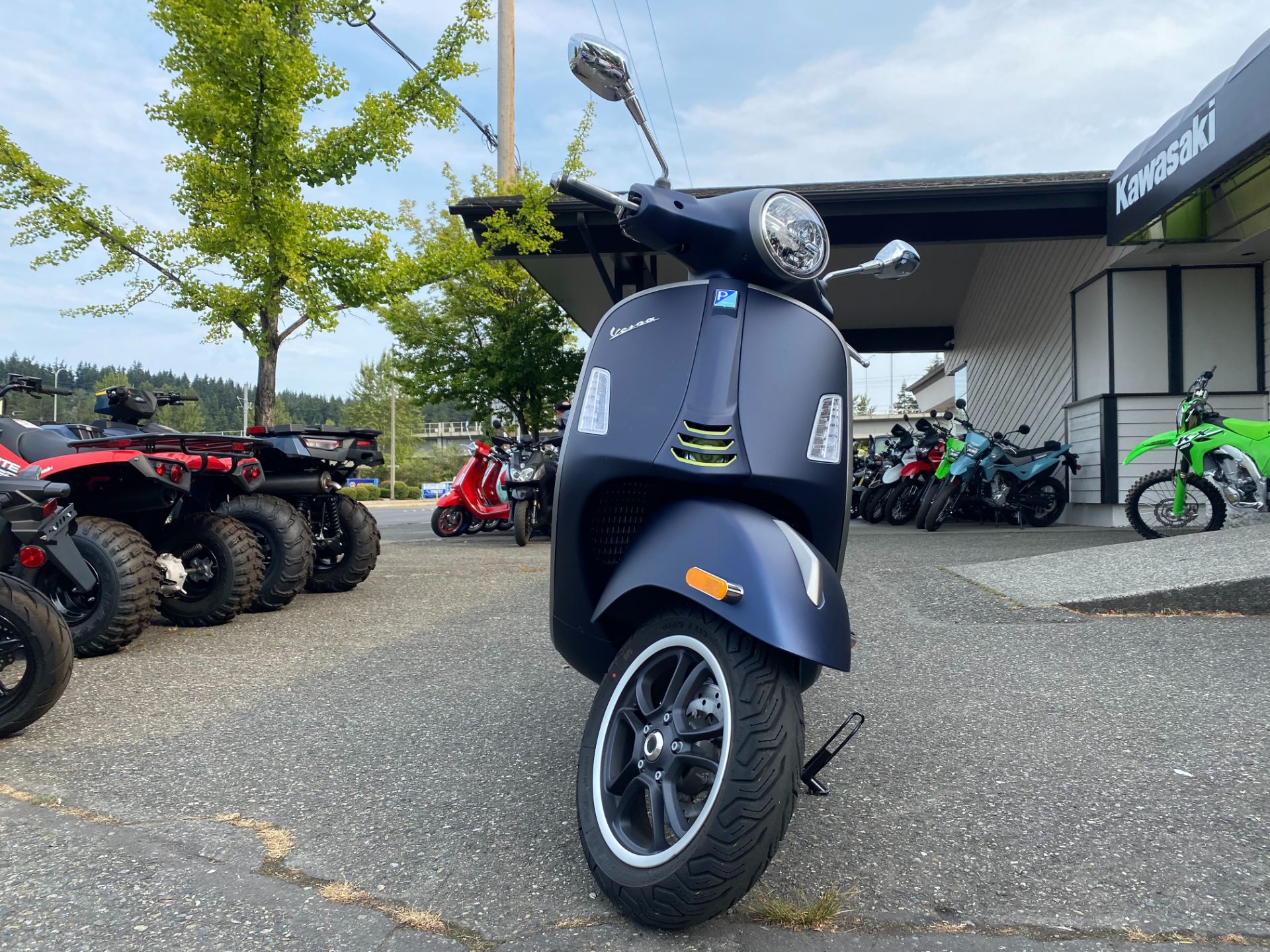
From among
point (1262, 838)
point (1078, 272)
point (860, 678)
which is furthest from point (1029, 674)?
point (1078, 272)

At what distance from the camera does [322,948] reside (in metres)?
1.73

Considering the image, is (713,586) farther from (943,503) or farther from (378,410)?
(378,410)

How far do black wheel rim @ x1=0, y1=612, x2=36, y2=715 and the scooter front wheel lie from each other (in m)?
2.03

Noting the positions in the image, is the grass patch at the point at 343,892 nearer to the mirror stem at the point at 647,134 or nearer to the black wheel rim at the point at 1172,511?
the mirror stem at the point at 647,134

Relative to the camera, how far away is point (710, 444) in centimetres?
213

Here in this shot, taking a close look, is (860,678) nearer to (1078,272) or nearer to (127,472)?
(127,472)

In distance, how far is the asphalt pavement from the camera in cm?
183

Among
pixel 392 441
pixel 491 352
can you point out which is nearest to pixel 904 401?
pixel 392 441

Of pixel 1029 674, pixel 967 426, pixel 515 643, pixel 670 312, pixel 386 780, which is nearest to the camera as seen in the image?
pixel 670 312

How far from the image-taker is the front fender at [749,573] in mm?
1826

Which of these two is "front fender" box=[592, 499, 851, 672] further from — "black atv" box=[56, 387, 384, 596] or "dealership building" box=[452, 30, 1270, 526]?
"dealership building" box=[452, 30, 1270, 526]

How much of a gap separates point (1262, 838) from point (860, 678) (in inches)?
70.6

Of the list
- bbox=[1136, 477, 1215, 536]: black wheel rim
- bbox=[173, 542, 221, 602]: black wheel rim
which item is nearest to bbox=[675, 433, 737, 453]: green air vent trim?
bbox=[173, 542, 221, 602]: black wheel rim

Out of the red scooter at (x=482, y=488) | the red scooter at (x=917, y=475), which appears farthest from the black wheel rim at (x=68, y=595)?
the red scooter at (x=917, y=475)
